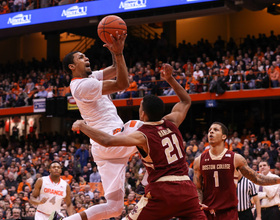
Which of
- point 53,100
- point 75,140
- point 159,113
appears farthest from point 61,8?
point 159,113

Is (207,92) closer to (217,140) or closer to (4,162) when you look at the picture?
(4,162)

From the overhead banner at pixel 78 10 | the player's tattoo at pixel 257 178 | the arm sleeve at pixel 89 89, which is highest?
the overhead banner at pixel 78 10

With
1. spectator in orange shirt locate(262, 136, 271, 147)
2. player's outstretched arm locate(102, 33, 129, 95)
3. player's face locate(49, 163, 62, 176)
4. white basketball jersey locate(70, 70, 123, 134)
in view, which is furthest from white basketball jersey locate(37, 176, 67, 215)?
spectator in orange shirt locate(262, 136, 271, 147)

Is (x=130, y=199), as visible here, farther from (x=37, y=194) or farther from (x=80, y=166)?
(x=80, y=166)

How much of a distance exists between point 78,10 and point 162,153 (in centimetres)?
1944

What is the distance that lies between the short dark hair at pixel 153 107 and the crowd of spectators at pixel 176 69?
45.1ft

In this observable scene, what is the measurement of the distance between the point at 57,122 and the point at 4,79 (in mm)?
3979

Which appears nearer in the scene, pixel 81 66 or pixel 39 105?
pixel 81 66

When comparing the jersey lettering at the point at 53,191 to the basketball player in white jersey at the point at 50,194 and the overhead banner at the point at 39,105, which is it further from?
the overhead banner at the point at 39,105

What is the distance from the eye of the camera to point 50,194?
10625 millimetres

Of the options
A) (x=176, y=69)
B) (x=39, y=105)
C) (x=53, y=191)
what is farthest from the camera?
(x=39, y=105)

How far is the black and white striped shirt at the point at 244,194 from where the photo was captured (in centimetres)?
926

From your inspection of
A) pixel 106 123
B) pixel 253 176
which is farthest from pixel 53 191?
pixel 253 176

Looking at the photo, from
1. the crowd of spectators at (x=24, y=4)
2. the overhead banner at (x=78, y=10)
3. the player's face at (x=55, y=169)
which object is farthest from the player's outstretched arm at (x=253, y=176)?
the crowd of spectators at (x=24, y=4)
